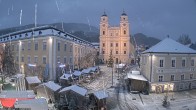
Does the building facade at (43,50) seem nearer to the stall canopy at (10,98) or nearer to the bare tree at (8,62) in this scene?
the bare tree at (8,62)

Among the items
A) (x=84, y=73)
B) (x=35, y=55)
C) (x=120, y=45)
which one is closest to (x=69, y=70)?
Answer: (x=84, y=73)

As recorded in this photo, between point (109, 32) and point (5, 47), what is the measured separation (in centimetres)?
4948

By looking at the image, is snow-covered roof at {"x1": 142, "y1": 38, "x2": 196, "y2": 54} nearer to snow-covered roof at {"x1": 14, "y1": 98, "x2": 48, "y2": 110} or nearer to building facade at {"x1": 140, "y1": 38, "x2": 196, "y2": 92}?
building facade at {"x1": 140, "y1": 38, "x2": 196, "y2": 92}

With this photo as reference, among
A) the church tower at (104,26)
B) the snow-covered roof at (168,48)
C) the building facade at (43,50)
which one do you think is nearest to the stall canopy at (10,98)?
the building facade at (43,50)

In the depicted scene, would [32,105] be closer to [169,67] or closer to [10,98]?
[10,98]

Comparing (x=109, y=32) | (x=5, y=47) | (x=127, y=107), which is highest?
(x=109, y=32)

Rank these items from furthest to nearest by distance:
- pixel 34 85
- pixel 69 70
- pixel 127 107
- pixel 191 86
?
pixel 69 70 → pixel 191 86 → pixel 34 85 → pixel 127 107

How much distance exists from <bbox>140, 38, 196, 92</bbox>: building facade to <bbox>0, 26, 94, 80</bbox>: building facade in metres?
17.5

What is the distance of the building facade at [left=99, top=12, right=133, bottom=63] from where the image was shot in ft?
326

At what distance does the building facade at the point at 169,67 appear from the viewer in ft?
140

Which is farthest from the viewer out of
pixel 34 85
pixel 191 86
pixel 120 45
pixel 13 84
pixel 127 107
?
pixel 120 45

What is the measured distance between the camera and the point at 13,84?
42.7 m

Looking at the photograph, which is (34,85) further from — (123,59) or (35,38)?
(123,59)

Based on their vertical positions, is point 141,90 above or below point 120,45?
below
